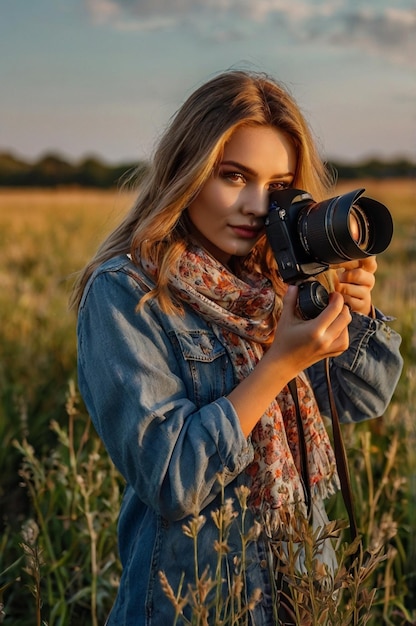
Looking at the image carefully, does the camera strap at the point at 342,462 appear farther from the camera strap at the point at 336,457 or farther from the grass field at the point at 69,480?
the grass field at the point at 69,480

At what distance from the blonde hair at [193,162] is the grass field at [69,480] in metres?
0.33

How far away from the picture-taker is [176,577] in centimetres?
160

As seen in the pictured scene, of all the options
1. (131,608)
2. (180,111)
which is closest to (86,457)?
(131,608)

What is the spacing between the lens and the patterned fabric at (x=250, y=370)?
1.62 metres

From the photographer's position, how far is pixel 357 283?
1.84 meters

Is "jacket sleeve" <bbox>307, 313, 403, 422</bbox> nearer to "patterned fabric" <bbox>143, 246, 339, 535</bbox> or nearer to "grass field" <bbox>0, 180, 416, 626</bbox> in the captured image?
"patterned fabric" <bbox>143, 246, 339, 535</bbox>

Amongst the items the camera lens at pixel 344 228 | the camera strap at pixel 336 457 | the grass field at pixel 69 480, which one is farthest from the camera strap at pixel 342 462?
the camera lens at pixel 344 228

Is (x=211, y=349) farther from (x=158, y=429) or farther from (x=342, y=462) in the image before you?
(x=342, y=462)

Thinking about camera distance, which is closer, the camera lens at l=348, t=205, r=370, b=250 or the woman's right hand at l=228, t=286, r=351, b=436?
the woman's right hand at l=228, t=286, r=351, b=436

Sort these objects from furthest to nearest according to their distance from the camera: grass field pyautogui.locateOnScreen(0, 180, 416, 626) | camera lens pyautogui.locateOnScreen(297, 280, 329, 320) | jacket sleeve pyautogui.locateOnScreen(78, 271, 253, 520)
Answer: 1. grass field pyautogui.locateOnScreen(0, 180, 416, 626)
2. camera lens pyautogui.locateOnScreen(297, 280, 329, 320)
3. jacket sleeve pyautogui.locateOnScreen(78, 271, 253, 520)

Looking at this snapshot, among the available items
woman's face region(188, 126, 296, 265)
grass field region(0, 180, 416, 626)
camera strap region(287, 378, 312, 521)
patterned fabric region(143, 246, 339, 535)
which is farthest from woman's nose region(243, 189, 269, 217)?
grass field region(0, 180, 416, 626)

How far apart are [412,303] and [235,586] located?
10.3 ft

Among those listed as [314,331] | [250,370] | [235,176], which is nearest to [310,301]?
[314,331]

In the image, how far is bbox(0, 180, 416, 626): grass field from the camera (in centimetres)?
218
